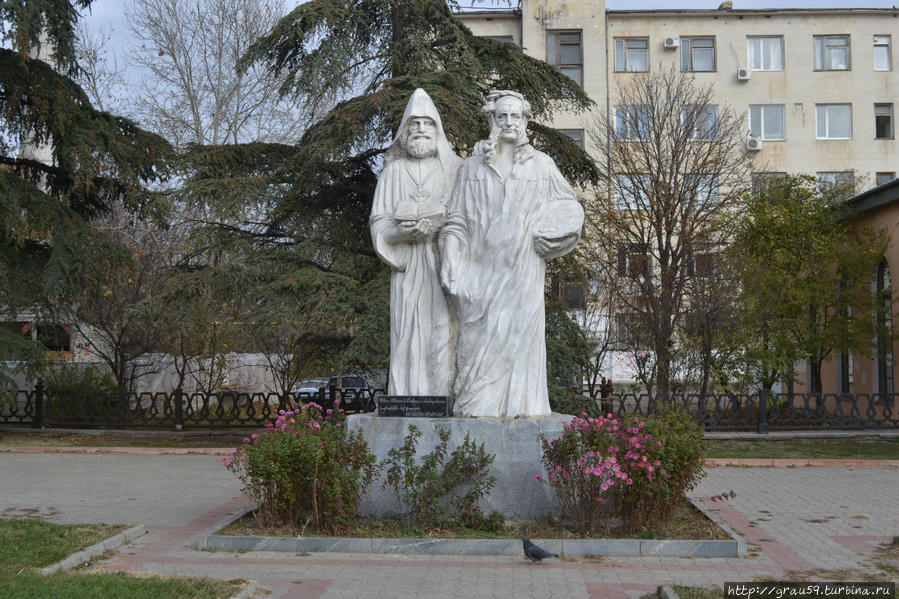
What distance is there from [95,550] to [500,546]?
3.08 m

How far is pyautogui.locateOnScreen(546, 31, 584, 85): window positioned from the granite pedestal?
28.7 meters

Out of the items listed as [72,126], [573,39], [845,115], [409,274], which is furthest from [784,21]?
[409,274]

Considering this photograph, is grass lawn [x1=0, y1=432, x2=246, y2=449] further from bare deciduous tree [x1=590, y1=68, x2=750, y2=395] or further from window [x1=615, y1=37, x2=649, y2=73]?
window [x1=615, y1=37, x2=649, y2=73]

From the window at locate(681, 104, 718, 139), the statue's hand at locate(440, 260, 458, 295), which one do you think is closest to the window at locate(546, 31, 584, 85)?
the window at locate(681, 104, 718, 139)

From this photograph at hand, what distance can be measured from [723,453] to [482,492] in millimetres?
9482

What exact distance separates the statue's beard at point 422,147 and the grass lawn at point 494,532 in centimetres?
327

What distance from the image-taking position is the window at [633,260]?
21.5 meters

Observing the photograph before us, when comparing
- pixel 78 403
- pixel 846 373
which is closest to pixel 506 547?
pixel 78 403

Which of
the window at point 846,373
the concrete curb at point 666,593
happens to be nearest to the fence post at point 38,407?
the concrete curb at point 666,593

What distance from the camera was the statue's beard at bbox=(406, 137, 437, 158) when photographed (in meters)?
8.25

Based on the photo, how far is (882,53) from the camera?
114 feet

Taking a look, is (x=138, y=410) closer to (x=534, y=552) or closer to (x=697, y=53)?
(x=534, y=552)

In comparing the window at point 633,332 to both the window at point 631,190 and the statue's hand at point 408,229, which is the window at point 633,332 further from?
the statue's hand at point 408,229

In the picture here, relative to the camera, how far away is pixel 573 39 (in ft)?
113
